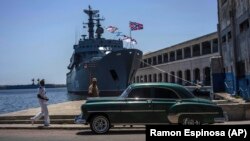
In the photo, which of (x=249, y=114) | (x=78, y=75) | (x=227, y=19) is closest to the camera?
(x=249, y=114)

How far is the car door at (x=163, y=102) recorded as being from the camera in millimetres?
12273

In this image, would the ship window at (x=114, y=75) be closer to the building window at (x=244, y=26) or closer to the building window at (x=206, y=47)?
the building window at (x=206, y=47)

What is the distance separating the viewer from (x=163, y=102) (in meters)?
12.3

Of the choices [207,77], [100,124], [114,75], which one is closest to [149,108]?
[100,124]

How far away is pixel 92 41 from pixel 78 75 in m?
6.13

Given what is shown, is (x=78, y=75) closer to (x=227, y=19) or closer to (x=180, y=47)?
(x=180, y=47)

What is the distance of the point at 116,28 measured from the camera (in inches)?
1905

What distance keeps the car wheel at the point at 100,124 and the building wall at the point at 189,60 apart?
3844cm

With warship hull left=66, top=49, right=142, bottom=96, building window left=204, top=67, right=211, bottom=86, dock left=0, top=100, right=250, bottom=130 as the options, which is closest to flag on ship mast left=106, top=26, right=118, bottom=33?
warship hull left=66, top=49, right=142, bottom=96

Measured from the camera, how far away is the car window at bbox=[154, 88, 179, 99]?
12.4m

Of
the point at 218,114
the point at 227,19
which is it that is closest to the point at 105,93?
the point at 227,19

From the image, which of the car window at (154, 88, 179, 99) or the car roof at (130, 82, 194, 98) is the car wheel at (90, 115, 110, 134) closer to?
the car roof at (130, 82, 194, 98)

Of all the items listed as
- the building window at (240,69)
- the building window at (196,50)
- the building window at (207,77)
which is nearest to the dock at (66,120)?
the building window at (240,69)

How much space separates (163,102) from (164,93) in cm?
32
